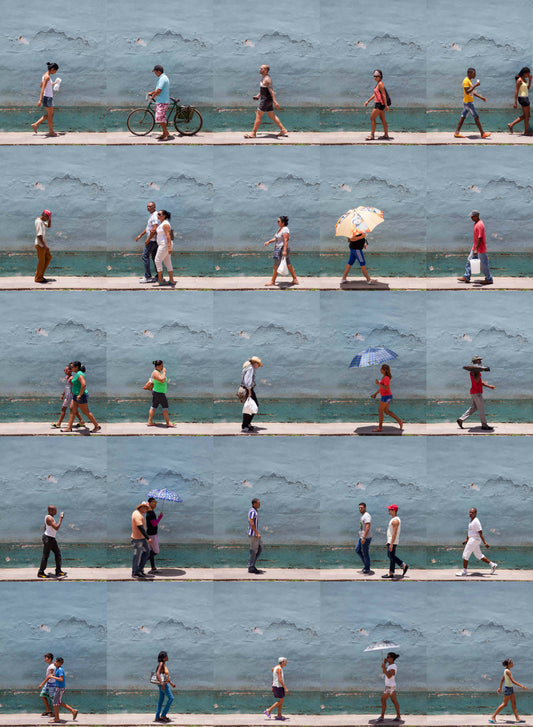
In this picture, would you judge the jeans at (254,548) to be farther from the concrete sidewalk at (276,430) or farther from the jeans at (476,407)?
the jeans at (476,407)

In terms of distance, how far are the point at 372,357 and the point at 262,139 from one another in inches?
261

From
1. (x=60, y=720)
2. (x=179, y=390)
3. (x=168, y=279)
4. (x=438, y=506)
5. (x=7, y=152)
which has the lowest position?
(x=60, y=720)

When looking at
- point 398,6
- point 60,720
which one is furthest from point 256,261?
point 60,720

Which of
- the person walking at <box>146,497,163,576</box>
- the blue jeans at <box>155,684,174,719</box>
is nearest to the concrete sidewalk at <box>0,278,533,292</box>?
the person walking at <box>146,497,163,576</box>

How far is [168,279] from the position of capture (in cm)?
3562

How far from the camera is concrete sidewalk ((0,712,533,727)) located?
3272cm

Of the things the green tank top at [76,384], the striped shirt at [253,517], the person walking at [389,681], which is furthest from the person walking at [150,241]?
the person walking at [389,681]

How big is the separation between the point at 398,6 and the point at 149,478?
42.9 feet

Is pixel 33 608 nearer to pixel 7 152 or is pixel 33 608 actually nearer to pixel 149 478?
pixel 149 478

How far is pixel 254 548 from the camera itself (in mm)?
33438

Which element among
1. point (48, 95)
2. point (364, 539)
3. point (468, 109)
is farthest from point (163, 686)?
point (468, 109)

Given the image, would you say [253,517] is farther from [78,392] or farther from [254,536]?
[78,392]

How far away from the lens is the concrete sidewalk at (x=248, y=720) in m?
32.7

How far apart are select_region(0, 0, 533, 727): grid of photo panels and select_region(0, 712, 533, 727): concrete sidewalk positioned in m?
0.13
